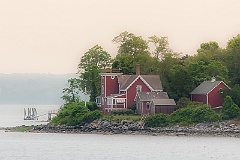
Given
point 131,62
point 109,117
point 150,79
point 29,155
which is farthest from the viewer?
point 131,62

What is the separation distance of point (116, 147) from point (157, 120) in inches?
480

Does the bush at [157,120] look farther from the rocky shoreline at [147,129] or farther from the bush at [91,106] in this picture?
the bush at [91,106]

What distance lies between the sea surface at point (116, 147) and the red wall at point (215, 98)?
10.0 m

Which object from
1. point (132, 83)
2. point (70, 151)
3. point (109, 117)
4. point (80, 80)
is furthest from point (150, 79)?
point (70, 151)

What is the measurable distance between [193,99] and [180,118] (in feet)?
30.2

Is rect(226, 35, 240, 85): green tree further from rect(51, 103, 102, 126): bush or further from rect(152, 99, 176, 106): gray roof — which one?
rect(51, 103, 102, 126): bush

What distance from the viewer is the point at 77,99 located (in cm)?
11450

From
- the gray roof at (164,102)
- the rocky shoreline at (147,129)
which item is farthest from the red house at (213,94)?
the rocky shoreline at (147,129)

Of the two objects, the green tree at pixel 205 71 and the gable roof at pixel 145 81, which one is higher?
the green tree at pixel 205 71

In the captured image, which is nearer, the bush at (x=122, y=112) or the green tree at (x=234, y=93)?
the green tree at (x=234, y=93)

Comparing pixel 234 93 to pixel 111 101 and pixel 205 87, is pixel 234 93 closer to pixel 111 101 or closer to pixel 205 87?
pixel 205 87

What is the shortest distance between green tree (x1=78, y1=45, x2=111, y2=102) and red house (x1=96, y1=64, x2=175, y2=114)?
795 centimetres

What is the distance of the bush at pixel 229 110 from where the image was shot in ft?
297

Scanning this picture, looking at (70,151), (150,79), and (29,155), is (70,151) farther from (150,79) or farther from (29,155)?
(150,79)
